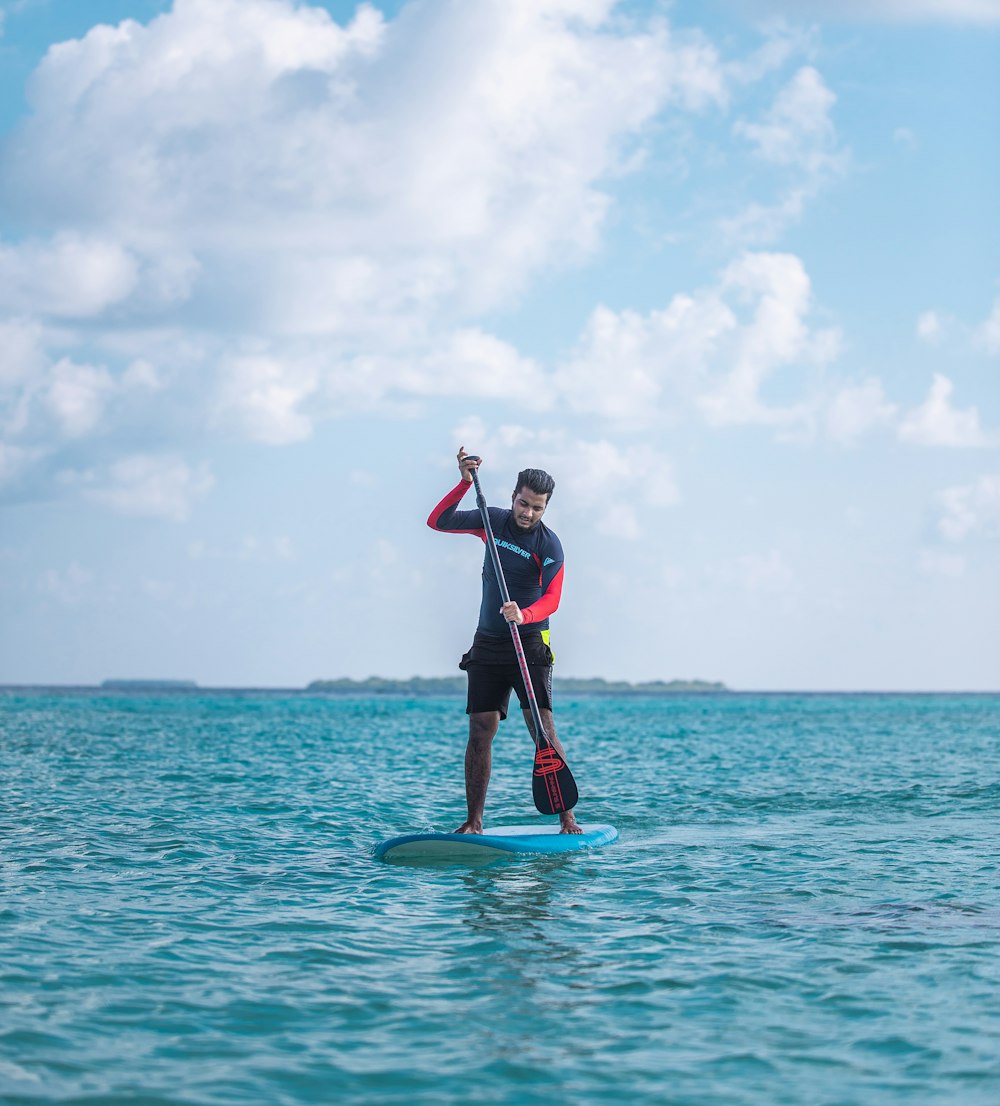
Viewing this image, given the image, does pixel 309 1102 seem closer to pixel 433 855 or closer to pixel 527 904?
pixel 527 904

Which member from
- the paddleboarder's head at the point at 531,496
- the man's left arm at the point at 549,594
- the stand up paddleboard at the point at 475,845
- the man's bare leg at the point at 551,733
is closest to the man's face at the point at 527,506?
the paddleboarder's head at the point at 531,496

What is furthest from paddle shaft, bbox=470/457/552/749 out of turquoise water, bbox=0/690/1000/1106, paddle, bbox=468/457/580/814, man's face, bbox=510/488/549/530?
turquoise water, bbox=0/690/1000/1106

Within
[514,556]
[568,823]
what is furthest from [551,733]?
[514,556]

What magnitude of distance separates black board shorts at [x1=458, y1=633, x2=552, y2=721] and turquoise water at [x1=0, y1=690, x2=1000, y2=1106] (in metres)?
1.43

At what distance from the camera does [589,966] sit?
710cm

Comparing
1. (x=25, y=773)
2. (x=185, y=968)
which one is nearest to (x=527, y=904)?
(x=185, y=968)

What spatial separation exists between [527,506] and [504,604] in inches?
32.8

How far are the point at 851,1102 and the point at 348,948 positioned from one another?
3477mm

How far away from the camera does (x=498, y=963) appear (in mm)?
7145

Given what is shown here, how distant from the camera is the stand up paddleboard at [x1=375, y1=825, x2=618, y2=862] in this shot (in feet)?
34.6

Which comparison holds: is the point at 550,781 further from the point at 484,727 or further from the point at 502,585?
the point at 502,585

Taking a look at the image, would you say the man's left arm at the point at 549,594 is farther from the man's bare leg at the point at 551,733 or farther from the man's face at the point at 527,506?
the man's bare leg at the point at 551,733

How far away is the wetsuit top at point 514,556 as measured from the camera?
10.4 metres

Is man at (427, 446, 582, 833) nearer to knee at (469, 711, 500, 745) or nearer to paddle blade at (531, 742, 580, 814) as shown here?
knee at (469, 711, 500, 745)
